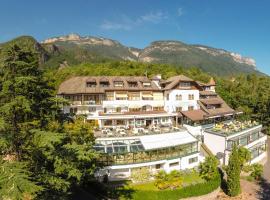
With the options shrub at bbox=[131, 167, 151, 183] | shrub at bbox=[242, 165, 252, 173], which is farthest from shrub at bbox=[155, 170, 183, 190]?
shrub at bbox=[242, 165, 252, 173]

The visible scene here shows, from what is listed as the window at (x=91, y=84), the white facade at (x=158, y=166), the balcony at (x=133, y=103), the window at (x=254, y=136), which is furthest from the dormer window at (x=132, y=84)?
the window at (x=254, y=136)

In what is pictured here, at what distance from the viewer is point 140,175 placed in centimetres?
3409

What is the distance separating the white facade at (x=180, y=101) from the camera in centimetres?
5325

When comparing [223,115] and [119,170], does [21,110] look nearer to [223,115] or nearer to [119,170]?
[119,170]

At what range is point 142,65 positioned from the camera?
9425 centimetres

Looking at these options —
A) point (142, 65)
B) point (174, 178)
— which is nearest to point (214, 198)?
point (174, 178)

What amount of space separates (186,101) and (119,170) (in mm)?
25972

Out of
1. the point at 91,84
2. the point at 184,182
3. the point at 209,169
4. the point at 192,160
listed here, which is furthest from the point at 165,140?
the point at 91,84

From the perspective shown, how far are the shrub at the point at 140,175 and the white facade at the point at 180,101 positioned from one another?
21.4 meters

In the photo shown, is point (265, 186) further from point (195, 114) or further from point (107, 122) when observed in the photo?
point (107, 122)

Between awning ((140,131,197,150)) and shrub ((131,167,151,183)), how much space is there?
3306 mm

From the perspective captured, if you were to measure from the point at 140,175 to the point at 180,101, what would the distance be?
24214 millimetres

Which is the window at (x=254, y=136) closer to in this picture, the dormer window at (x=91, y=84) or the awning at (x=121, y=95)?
the awning at (x=121, y=95)

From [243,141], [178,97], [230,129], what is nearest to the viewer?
[243,141]
